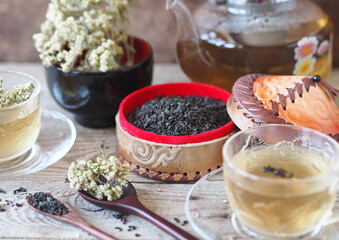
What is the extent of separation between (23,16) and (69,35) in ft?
1.55

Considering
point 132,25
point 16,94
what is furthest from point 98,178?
point 132,25

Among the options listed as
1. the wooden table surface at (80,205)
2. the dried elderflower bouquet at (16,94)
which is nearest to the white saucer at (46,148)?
the wooden table surface at (80,205)

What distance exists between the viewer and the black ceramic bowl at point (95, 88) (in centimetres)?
108

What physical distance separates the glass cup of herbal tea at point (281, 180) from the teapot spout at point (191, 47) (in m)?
0.39

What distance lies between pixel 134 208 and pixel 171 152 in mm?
140

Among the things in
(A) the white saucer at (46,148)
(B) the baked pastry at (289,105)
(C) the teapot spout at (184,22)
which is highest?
(C) the teapot spout at (184,22)

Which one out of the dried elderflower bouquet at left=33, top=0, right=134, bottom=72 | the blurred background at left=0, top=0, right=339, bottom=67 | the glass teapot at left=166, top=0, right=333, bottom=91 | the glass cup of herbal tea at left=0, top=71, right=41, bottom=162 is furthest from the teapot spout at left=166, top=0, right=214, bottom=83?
the glass cup of herbal tea at left=0, top=71, right=41, bottom=162

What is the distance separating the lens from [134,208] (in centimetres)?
85

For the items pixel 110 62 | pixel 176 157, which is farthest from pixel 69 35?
pixel 176 157

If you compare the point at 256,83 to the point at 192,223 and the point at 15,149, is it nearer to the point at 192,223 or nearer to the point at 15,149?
the point at 192,223

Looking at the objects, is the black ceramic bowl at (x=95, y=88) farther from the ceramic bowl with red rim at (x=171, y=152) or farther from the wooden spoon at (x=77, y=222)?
the wooden spoon at (x=77, y=222)

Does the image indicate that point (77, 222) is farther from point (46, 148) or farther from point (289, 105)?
point (289, 105)

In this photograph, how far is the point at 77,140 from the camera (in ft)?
3.74

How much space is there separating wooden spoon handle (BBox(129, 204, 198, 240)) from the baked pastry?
0.78 ft
